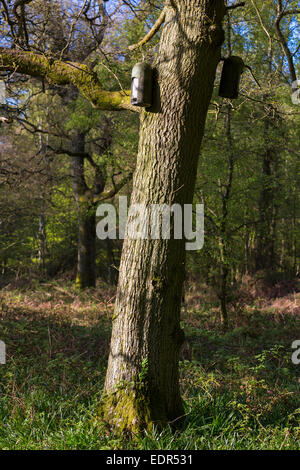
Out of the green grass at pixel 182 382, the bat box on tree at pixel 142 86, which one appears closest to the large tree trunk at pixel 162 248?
the bat box on tree at pixel 142 86

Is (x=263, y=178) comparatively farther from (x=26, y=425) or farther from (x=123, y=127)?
(x=26, y=425)

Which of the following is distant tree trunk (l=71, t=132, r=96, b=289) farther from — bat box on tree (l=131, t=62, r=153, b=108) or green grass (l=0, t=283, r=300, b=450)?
bat box on tree (l=131, t=62, r=153, b=108)

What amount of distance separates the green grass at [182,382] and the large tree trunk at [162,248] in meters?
0.32

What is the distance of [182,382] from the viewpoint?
518cm

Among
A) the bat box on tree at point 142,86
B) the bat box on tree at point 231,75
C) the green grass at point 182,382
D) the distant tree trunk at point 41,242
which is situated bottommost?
the green grass at point 182,382

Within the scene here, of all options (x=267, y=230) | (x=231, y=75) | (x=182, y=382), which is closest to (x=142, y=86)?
(x=231, y=75)

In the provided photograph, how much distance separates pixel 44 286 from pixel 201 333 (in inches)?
270

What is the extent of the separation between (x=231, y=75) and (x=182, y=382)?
3484 mm

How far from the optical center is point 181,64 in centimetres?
371

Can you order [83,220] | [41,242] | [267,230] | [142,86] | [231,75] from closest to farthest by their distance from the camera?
[142,86] → [231,75] → [267,230] → [83,220] → [41,242]

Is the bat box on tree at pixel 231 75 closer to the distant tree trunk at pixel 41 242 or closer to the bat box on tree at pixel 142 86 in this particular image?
the bat box on tree at pixel 142 86

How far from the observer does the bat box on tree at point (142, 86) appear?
12.0ft

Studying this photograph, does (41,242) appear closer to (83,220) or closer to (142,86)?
(83,220)

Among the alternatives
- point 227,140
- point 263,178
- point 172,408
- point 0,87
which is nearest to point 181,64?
point 172,408
